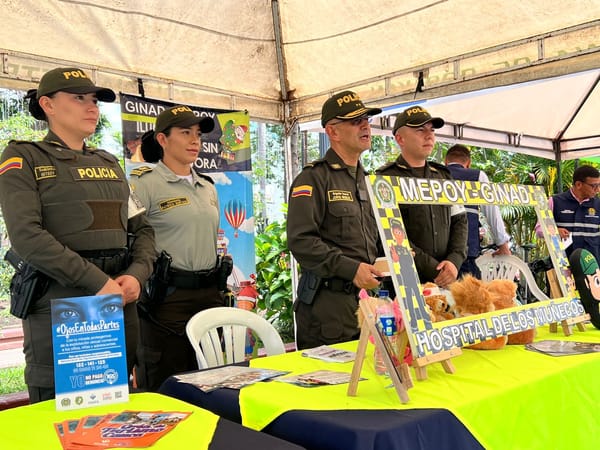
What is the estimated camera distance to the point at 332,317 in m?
2.23

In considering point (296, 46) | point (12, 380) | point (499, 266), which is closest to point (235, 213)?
point (296, 46)

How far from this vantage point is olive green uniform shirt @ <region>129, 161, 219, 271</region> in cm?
241

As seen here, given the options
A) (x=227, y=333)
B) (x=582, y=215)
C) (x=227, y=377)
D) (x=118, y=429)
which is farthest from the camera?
(x=582, y=215)

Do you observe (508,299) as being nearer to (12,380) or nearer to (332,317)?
(332,317)

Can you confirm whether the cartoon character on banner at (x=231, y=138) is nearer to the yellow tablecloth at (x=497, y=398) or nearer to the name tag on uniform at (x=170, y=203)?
the name tag on uniform at (x=170, y=203)

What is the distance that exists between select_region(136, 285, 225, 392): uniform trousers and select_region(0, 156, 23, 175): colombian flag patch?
0.82m

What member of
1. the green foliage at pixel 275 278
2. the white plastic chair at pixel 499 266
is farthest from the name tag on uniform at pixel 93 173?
the green foliage at pixel 275 278

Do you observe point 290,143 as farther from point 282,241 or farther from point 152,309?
point 152,309

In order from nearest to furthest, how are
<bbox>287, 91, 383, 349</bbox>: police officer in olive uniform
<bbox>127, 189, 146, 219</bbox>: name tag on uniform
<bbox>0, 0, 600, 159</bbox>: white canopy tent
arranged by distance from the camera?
<bbox>127, 189, 146, 219</bbox>: name tag on uniform < <bbox>287, 91, 383, 349</bbox>: police officer in olive uniform < <bbox>0, 0, 600, 159</bbox>: white canopy tent

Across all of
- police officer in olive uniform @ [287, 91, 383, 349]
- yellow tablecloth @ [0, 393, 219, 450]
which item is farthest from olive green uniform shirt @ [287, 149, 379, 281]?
yellow tablecloth @ [0, 393, 219, 450]

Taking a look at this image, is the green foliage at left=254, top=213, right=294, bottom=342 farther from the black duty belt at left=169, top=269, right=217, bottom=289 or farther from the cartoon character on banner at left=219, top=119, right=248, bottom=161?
the black duty belt at left=169, top=269, right=217, bottom=289

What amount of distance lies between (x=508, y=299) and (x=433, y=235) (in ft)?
2.63

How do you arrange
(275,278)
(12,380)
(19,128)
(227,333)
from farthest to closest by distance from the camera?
(19,128)
(12,380)
(275,278)
(227,333)

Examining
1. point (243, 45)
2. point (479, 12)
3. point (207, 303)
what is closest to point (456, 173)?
point (479, 12)
